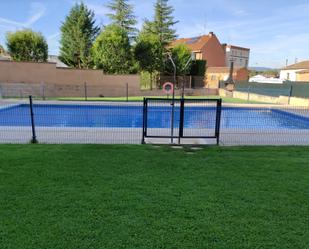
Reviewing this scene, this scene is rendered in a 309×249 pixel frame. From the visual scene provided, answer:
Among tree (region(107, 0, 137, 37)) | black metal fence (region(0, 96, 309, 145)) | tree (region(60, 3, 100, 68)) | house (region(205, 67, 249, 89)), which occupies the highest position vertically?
tree (region(107, 0, 137, 37))

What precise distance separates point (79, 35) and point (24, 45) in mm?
6299

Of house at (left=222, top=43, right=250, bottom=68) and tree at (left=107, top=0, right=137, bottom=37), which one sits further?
house at (left=222, top=43, right=250, bottom=68)

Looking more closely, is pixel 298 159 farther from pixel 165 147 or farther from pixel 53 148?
pixel 53 148

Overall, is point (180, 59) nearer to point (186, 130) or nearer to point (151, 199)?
point (186, 130)

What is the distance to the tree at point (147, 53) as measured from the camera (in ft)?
81.5

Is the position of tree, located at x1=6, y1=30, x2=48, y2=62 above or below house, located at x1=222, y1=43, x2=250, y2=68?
below

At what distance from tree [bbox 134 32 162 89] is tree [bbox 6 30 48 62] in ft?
27.0

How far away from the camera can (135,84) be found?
74.8 feet

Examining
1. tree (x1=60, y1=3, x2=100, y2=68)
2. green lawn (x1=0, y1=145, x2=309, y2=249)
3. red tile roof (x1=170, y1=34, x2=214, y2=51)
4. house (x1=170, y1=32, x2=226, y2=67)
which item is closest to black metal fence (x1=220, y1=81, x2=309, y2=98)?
green lawn (x1=0, y1=145, x2=309, y2=249)

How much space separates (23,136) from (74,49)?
2310 cm

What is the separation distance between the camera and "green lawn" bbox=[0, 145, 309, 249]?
239cm

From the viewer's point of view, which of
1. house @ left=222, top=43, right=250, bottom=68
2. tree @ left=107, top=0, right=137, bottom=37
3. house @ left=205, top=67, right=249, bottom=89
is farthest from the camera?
house @ left=222, top=43, right=250, bottom=68

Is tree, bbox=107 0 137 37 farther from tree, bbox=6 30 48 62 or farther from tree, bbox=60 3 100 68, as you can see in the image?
tree, bbox=6 30 48 62

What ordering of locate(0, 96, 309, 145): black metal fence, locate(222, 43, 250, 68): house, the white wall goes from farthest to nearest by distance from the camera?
locate(222, 43, 250, 68): house, the white wall, locate(0, 96, 309, 145): black metal fence
